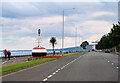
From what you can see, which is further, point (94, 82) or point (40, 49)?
point (40, 49)

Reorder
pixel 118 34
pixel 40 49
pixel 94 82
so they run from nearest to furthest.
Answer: pixel 94 82 < pixel 40 49 < pixel 118 34

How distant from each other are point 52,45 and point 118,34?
79.2 ft

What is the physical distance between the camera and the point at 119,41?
91.1m

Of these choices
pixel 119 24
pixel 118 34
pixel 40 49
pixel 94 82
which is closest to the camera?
pixel 94 82

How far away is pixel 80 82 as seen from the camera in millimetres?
12961

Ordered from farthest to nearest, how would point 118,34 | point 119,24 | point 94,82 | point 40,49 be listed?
1. point 119,24
2. point 118,34
3. point 40,49
4. point 94,82

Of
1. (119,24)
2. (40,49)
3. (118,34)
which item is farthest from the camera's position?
(119,24)

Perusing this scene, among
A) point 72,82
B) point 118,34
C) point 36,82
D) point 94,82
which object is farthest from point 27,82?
point 118,34

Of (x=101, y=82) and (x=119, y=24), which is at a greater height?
(x=119, y=24)

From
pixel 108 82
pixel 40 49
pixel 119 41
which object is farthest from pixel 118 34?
pixel 108 82

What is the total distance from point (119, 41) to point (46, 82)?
8128 centimetres

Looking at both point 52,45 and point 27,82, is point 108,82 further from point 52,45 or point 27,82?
point 52,45

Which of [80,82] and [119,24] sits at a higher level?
[119,24]

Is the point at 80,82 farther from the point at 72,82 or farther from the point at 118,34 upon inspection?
the point at 118,34
